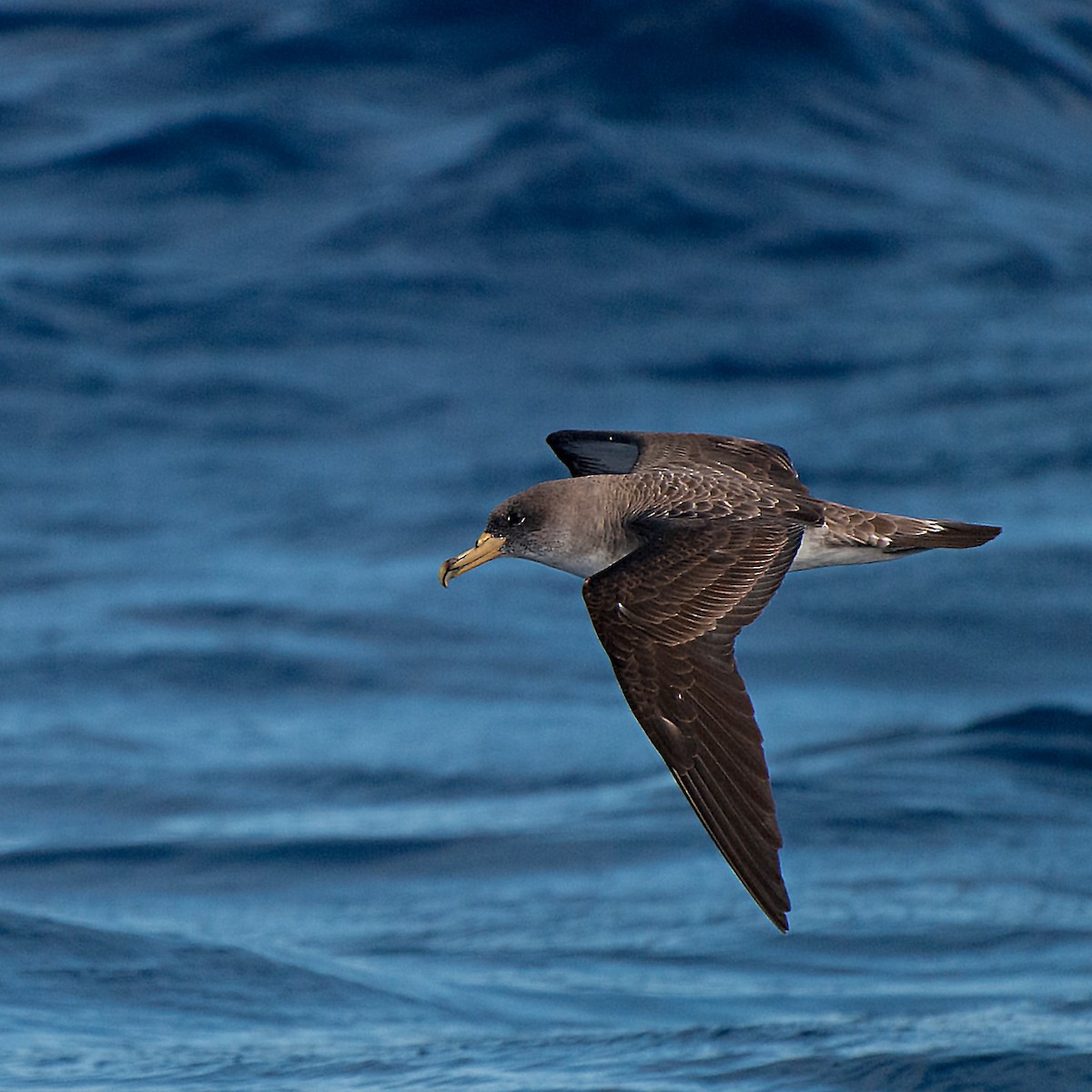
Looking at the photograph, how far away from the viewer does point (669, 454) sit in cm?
812

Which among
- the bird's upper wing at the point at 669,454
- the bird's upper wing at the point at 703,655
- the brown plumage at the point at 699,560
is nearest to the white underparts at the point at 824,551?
the brown plumage at the point at 699,560

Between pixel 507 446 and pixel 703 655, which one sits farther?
pixel 507 446

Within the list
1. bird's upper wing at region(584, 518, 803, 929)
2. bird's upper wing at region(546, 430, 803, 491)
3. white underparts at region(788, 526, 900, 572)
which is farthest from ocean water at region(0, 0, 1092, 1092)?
bird's upper wing at region(584, 518, 803, 929)

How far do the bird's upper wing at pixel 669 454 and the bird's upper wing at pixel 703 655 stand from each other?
101 centimetres

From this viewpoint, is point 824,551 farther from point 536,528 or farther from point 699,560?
point 536,528

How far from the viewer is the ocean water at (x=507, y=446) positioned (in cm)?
1598

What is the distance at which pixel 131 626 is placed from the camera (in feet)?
65.1

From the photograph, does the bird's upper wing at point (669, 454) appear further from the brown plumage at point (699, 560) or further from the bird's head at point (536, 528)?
the bird's head at point (536, 528)

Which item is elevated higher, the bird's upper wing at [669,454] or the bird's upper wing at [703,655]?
the bird's upper wing at [669,454]

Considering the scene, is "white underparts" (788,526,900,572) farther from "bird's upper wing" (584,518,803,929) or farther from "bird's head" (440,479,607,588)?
→ "bird's head" (440,479,607,588)

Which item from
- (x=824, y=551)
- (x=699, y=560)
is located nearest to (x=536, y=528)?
(x=699, y=560)

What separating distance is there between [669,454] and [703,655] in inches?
73.0

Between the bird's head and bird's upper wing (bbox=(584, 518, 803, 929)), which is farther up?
the bird's head

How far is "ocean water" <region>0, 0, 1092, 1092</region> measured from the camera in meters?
16.0
